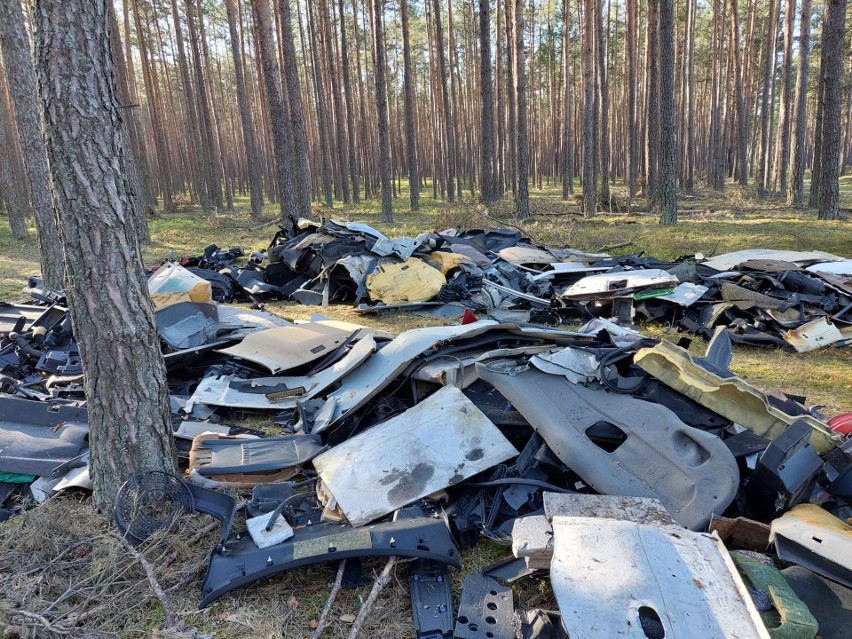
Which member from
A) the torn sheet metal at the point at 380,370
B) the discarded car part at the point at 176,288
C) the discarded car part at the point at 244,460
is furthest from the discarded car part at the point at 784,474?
the discarded car part at the point at 176,288

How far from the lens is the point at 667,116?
46.1 ft

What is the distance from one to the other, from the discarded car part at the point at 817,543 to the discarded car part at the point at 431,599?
5.05 feet

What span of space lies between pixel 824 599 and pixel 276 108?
14.6m

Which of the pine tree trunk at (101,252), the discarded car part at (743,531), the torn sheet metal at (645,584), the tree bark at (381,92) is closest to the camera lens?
the torn sheet metal at (645,584)

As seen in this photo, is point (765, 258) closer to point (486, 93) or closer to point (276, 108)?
point (486, 93)

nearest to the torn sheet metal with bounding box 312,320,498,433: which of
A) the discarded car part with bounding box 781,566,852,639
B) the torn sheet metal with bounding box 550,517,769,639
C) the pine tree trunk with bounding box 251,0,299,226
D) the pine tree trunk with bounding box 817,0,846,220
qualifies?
the torn sheet metal with bounding box 550,517,769,639

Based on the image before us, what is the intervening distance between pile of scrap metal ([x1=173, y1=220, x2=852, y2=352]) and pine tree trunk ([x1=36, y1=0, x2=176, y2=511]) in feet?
17.8

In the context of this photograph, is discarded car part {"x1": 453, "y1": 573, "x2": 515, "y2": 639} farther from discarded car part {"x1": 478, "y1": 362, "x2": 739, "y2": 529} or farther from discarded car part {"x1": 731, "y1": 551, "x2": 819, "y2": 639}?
discarded car part {"x1": 731, "y1": 551, "x2": 819, "y2": 639}

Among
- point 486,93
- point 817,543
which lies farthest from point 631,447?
point 486,93

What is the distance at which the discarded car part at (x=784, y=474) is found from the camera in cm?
284

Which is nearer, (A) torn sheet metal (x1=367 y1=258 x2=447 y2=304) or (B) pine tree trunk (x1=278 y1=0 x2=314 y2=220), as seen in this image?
(A) torn sheet metal (x1=367 y1=258 x2=447 y2=304)

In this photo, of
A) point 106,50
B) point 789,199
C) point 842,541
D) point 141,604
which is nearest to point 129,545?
point 141,604

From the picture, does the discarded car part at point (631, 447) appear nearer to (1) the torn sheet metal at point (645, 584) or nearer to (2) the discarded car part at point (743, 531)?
(2) the discarded car part at point (743, 531)

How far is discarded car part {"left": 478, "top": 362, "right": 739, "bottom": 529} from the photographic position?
2.98 metres
